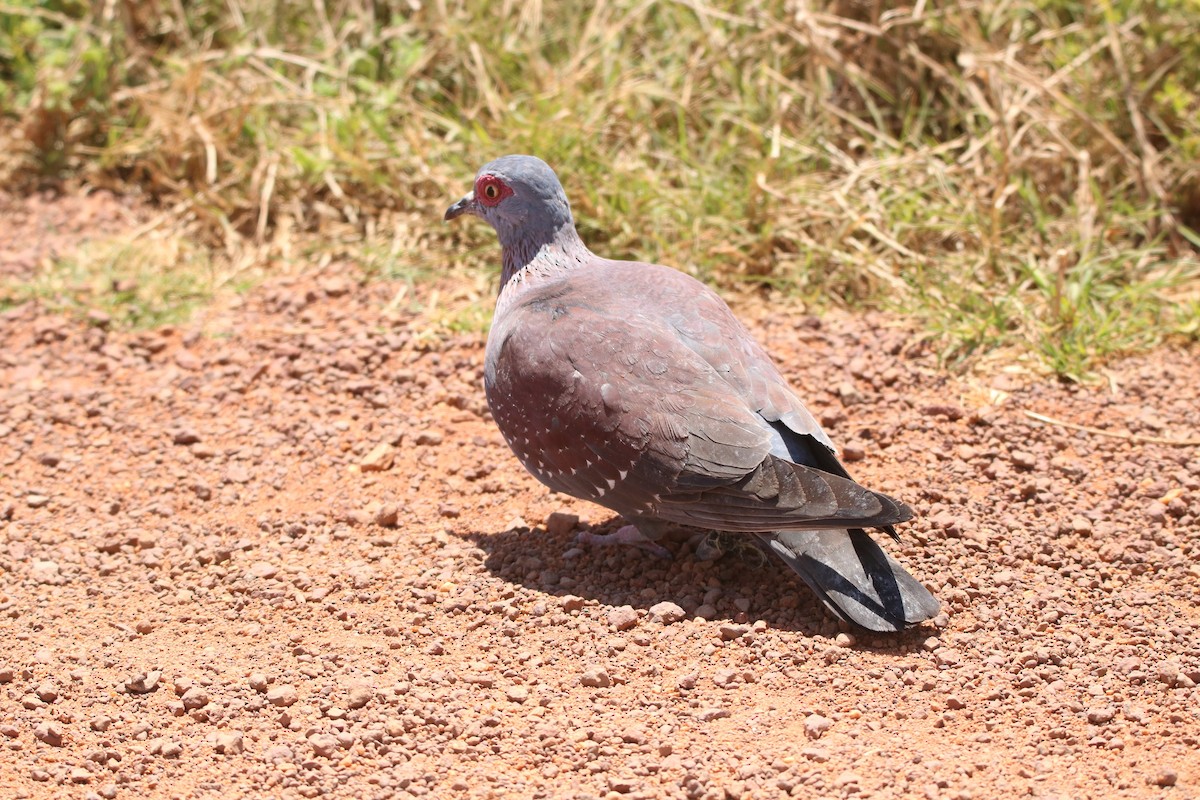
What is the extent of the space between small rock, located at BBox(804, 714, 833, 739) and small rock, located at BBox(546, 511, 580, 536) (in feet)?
4.59

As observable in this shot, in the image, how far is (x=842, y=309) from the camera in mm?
5945

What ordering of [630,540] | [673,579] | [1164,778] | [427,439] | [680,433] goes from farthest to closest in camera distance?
[427,439] < [630,540] < [673,579] < [680,433] < [1164,778]

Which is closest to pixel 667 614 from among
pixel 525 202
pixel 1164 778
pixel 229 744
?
pixel 229 744

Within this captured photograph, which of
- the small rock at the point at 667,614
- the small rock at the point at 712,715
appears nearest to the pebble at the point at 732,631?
the small rock at the point at 667,614

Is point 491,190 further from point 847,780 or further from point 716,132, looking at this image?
point 847,780

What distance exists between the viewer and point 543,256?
488 cm

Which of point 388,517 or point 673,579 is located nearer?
point 673,579

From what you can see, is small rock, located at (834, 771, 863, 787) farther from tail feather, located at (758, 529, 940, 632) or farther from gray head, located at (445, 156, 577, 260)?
gray head, located at (445, 156, 577, 260)

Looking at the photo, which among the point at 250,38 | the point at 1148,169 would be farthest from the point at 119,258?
the point at 1148,169

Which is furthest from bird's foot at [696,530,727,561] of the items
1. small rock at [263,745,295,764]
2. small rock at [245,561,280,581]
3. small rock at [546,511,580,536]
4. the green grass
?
the green grass

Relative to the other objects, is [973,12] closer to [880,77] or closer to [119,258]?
[880,77]

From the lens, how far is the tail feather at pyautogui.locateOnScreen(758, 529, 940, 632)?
3.81 meters

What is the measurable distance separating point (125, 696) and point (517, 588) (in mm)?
1232

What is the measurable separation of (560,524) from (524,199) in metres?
1.22
